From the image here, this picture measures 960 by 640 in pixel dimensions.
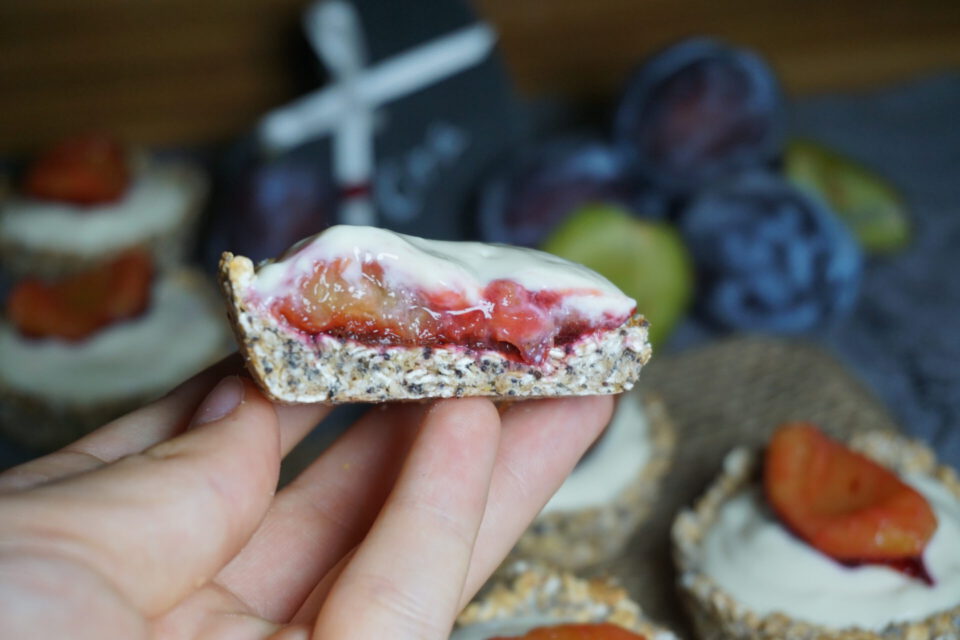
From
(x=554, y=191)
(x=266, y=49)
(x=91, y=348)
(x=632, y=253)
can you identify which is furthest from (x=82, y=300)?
(x=266, y=49)

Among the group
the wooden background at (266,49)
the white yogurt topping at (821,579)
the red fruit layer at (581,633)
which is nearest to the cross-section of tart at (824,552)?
the white yogurt topping at (821,579)

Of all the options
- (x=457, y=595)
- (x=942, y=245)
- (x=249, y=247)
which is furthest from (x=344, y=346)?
(x=942, y=245)

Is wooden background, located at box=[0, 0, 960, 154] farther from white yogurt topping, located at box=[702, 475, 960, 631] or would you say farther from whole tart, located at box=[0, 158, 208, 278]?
white yogurt topping, located at box=[702, 475, 960, 631]

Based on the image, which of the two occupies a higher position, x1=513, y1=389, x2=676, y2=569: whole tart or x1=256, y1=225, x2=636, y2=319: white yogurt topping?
x1=256, y1=225, x2=636, y2=319: white yogurt topping

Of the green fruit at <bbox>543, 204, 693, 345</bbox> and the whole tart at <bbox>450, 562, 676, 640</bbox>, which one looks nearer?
the whole tart at <bbox>450, 562, 676, 640</bbox>

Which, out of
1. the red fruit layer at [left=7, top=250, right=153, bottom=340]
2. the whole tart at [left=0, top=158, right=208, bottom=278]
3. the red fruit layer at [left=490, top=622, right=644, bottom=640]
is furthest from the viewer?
the whole tart at [left=0, top=158, right=208, bottom=278]

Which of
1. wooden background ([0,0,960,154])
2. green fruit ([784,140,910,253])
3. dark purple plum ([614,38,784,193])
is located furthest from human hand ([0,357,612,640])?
wooden background ([0,0,960,154])
